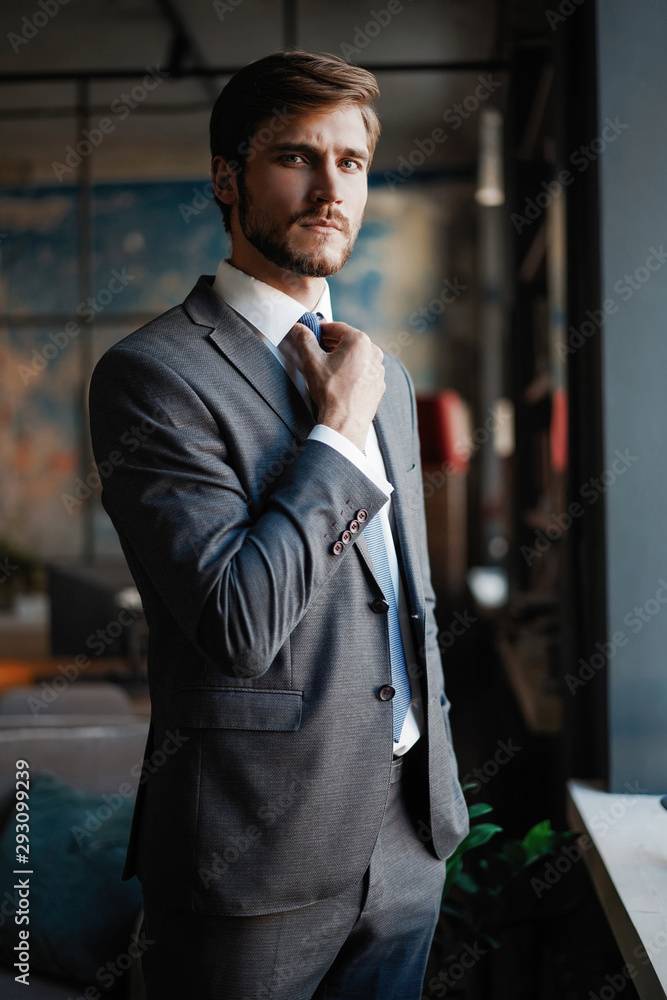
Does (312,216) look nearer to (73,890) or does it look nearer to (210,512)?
(210,512)

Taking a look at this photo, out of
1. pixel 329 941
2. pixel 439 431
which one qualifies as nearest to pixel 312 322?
pixel 329 941

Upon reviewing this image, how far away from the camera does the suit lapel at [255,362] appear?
1228mm

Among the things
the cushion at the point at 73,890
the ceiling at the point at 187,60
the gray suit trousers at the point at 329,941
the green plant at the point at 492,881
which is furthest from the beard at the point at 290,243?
the ceiling at the point at 187,60

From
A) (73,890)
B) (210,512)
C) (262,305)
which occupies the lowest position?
(73,890)

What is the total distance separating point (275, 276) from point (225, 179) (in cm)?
18

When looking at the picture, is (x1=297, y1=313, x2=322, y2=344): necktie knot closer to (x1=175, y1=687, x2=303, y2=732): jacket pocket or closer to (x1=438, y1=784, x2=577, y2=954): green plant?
(x1=175, y1=687, x2=303, y2=732): jacket pocket

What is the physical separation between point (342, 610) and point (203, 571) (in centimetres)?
23

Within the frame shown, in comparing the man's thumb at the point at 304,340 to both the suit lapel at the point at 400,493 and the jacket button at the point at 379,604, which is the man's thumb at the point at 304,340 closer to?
the suit lapel at the point at 400,493

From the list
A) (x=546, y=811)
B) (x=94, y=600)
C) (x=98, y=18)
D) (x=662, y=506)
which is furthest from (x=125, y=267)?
(x=662, y=506)

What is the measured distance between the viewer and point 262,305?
130 centimetres

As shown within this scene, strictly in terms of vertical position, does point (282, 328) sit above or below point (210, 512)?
above

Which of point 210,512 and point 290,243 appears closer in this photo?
point 210,512

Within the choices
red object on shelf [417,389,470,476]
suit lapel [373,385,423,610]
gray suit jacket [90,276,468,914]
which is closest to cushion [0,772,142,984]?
gray suit jacket [90,276,468,914]

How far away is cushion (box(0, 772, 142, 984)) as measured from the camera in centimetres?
196
